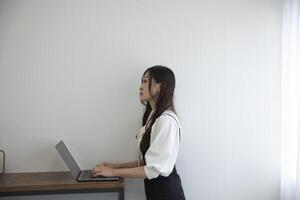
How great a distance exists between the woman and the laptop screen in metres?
0.13

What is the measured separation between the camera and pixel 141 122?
2.08 meters

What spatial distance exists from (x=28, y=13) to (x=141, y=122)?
1041 millimetres

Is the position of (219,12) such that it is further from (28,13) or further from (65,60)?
(28,13)

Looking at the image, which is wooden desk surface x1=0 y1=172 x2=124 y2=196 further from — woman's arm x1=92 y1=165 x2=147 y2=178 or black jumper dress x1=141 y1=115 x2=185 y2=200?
black jumper dress x1=141 y1=115 x2=185 y2=200

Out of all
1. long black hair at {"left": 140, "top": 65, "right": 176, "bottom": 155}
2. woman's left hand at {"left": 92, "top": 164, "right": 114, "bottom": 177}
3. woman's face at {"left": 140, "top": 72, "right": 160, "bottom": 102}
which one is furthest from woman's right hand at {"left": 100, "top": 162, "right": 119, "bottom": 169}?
woman's face at {"left": 140, "top": 72, "right": 160, "bottom": 102}

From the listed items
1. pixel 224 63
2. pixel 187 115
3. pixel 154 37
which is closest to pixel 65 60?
pixel 154 37

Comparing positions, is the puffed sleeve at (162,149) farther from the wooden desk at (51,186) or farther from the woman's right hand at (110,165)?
the woman's right hand at (110,165)

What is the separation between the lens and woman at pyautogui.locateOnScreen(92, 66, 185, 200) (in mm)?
1627

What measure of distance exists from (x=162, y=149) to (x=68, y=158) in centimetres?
64

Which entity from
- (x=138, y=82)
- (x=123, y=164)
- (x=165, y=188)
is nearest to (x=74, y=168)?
(x=123, y=164)

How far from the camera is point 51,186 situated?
1707 mm

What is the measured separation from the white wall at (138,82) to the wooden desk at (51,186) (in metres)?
0.23

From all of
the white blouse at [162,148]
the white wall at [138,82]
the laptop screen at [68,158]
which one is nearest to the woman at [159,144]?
the white blouse at [162,148]

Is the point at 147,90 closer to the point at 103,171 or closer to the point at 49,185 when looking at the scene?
the point at 103,171
